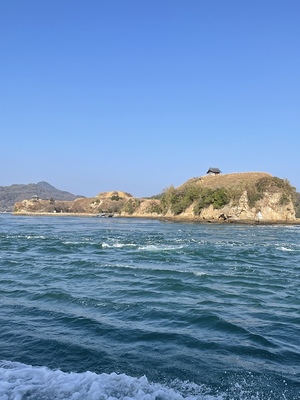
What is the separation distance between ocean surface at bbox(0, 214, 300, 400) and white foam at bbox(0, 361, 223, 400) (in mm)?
17

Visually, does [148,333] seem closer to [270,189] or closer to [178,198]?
[270,189]

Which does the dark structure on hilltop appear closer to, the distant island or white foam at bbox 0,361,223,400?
the distant island

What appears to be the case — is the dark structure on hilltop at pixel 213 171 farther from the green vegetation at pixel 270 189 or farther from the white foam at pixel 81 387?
the white foam at pixel 81 387

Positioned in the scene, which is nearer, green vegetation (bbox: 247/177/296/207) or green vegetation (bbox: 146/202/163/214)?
green vegetation (bbox: 247/177/296/207)

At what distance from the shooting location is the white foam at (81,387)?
6.11 meters

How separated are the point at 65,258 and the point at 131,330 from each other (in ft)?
47.7

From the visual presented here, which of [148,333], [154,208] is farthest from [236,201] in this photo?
[148,333]

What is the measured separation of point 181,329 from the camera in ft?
32.9

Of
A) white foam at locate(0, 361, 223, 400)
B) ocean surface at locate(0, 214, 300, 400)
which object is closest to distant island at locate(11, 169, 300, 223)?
ocean surface at locate(0, 214, 300, 400)

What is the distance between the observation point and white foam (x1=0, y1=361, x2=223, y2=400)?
20.0ft

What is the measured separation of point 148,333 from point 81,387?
134 inches

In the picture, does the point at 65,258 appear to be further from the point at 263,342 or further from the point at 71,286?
the point at 263,342

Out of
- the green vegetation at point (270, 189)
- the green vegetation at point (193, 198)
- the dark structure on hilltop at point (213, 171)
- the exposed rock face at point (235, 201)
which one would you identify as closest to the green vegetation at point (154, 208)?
the exposed rock face at point (235, 201)

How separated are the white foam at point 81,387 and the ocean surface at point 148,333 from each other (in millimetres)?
17
